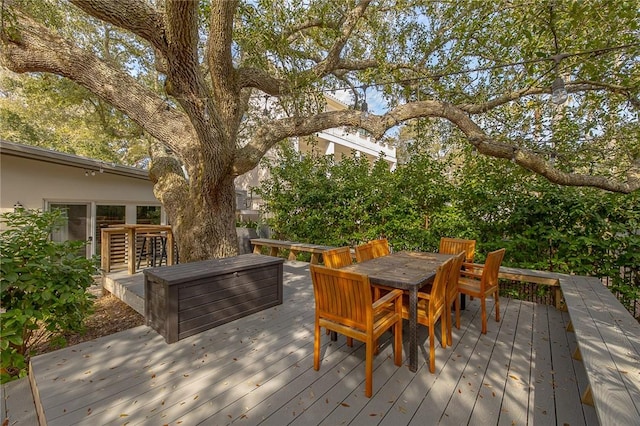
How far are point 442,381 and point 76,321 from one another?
3.58 m

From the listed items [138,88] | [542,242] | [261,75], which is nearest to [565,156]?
[542,242]

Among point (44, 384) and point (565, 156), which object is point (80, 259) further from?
point (565, 156)

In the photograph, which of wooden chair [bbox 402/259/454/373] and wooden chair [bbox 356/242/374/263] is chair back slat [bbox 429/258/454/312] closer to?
wooden chair [bbox 402/259/454/373]

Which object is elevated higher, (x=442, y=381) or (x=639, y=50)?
(x=639, y=50)

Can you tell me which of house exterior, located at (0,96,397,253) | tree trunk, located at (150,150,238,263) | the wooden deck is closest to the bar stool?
tree trunk, located at (150,150,238,263)

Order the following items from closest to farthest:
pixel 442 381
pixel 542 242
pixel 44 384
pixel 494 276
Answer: pixel 44 384, pixel 442 381, pixel 494 276, pixel 542 242

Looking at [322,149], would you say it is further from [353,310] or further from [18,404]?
[18,404]

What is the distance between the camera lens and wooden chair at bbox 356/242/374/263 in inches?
144

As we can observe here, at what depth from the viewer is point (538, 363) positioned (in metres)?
2.47

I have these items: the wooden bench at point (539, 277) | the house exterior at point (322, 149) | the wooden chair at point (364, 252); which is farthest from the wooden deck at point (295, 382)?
the house exterior at point (322, 149)

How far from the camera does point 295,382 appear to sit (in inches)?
84.8

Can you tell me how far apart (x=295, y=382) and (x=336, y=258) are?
141 cm

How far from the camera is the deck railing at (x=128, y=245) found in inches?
198

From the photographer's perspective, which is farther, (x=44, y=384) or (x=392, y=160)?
(x=392, y=160)
